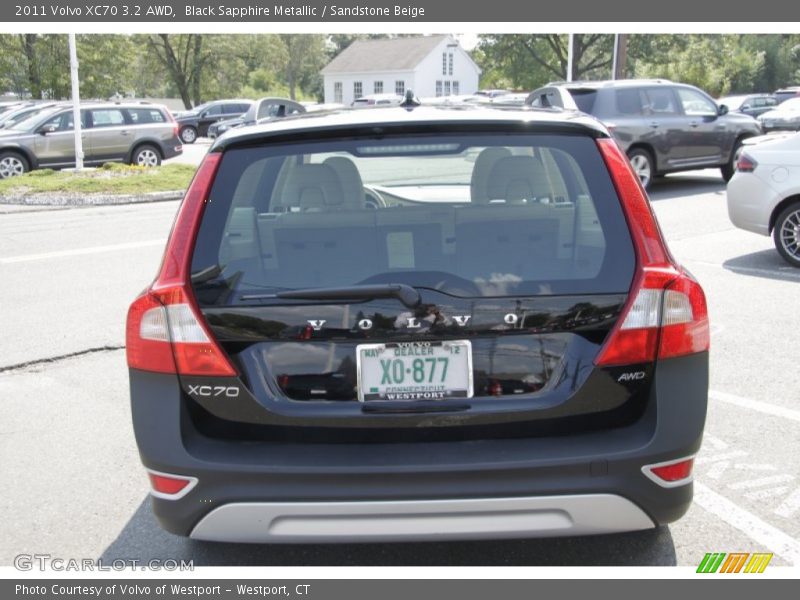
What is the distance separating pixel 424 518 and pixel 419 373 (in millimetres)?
461

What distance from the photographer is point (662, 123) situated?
14.8 m

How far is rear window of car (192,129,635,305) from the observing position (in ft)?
9.21

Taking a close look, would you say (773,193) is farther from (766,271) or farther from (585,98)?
(585,98)

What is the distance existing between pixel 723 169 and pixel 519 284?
1457 centimetres

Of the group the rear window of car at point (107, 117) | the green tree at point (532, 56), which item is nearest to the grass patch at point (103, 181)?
the rear window of car at point (107, 117)

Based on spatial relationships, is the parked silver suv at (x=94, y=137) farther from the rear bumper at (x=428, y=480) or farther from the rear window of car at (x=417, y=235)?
the rear bumper at (x=428, y=480)

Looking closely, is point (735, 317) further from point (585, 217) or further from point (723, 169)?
point (723, 169)

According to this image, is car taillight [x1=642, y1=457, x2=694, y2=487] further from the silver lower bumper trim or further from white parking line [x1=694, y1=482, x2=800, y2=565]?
white parking line [x1=694, y1=482, x2=800, y2=565]

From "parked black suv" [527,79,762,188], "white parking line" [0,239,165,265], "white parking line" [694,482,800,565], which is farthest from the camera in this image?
"parked black suv" [527,79,762,188]

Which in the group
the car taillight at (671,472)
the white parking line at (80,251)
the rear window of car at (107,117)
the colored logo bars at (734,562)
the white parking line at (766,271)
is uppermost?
the rear window of car at (107,117)

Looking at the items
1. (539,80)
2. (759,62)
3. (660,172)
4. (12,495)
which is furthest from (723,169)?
(759,62)

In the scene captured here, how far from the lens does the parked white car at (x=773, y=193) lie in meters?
8.65

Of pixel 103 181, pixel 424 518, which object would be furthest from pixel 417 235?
pixel 103 181

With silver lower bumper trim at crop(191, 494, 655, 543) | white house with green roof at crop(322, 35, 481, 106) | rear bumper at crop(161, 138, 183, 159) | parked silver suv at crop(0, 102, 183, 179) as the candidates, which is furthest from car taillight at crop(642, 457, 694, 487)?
white house with green roof at crop(322, 35, 481, 106)
